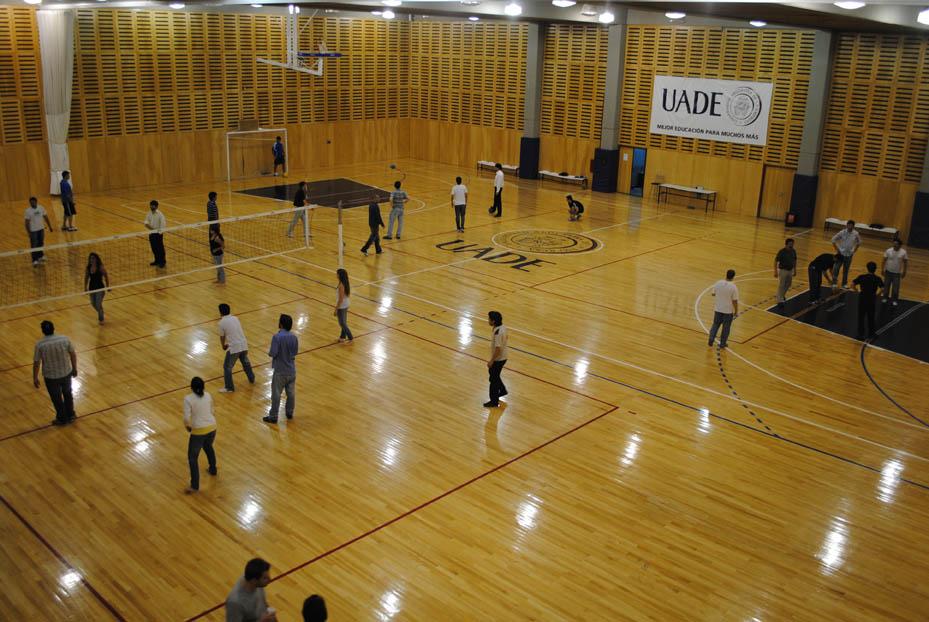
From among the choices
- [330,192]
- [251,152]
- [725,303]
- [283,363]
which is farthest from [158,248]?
[251,152]

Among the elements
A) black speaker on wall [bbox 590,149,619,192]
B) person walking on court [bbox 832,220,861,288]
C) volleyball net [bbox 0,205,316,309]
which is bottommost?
volleyball net [bbox 0,205,316,309]

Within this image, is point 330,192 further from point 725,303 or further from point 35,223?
point 725,303

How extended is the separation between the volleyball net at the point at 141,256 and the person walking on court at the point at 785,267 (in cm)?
1010

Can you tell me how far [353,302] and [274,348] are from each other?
5.60m

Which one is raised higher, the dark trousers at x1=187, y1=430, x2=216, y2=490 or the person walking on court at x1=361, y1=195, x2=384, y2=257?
the person walking on court at x1=361, y1=195, x2=384, y2=257

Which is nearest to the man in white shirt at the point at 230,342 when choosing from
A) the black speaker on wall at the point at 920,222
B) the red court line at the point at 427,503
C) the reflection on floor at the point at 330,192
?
the red court line at the point at 427,503

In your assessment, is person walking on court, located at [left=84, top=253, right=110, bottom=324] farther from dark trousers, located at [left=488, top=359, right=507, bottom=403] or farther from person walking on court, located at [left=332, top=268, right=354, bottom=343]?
dark trousers, located at [left=488, top=359, right=507, bottom=403]

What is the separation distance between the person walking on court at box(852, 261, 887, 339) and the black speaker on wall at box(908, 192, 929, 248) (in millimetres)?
8685

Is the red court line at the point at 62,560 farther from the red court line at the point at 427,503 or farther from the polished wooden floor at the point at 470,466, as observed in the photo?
the red court line at the point at 427,503

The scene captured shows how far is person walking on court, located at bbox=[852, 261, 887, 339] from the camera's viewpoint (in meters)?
14.2

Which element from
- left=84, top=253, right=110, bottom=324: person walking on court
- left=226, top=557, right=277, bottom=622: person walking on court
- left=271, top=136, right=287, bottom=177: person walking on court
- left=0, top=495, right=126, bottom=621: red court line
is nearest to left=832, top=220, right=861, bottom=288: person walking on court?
left=84, top=253, right=110, bottom=324: person walking on court

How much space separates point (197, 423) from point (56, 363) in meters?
2.53

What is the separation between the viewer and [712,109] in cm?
2567

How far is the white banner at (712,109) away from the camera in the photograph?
24.7m
